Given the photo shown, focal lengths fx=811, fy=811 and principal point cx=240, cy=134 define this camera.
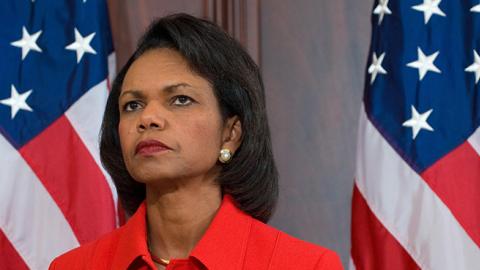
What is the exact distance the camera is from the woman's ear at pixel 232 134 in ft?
6.27

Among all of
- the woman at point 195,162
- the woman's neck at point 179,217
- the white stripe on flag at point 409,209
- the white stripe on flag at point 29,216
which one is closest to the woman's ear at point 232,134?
the woman at point 195,162

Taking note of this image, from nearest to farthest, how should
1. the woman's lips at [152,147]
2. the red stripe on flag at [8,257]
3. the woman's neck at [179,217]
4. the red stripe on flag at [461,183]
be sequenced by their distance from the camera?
1. the woman's lips at [152,147]
2. the woman's neck at [179,217]
3. the red stripe on flag at [461,183]
4. the red stripe on flag at [8,257]

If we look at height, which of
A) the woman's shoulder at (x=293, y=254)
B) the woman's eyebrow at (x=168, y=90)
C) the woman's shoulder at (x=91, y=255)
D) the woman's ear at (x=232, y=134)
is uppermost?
the woman's eyebrow at (x=168, y=90)

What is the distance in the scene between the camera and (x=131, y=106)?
6.19 feet

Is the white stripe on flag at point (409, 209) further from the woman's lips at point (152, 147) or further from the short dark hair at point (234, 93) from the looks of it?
the woman's lips at point (152, 147)

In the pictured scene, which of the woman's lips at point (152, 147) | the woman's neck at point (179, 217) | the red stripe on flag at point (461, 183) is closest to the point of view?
the woman's lips at point (152, 147)

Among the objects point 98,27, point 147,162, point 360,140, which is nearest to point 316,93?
point 360,140

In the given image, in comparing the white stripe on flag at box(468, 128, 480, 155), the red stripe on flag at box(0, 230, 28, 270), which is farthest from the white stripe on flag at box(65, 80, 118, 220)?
the white stripe on flag at box(468, 128, 480, 155)

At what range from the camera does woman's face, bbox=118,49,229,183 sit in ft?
5.76

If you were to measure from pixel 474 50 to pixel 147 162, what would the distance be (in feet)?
3.98

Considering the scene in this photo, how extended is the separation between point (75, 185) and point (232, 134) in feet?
2.89

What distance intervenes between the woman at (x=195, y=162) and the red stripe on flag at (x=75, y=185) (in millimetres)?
621

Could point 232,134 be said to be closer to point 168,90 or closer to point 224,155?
point 224,155

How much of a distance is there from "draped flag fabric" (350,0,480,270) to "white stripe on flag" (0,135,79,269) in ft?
3.15
